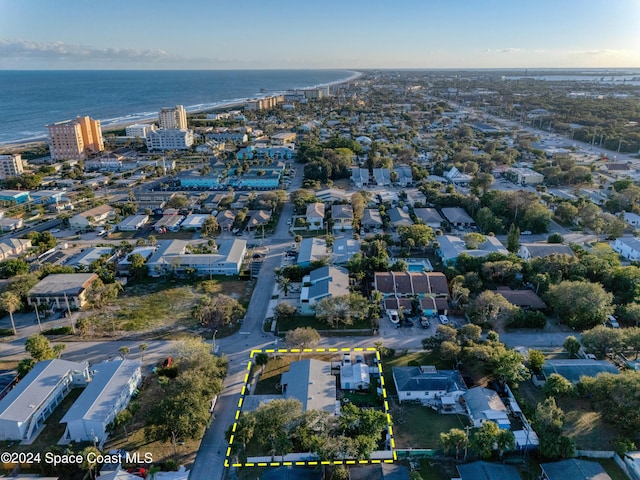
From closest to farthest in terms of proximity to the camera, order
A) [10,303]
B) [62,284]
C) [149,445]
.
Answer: [149,445] < [10,303] < [62,284]

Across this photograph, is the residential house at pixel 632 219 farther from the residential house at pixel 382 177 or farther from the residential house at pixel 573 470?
the residential house at pixel 573 470

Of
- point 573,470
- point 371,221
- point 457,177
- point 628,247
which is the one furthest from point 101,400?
point 457,177

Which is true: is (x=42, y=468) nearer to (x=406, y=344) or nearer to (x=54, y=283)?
(x=54, y=283)

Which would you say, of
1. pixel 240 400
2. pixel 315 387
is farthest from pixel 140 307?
pixel 315 387

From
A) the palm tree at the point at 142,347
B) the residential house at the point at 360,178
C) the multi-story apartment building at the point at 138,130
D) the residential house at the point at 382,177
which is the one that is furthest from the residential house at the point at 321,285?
the multi-story apartment building at the point at 138,130

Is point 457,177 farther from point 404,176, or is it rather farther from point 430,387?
point 430,387

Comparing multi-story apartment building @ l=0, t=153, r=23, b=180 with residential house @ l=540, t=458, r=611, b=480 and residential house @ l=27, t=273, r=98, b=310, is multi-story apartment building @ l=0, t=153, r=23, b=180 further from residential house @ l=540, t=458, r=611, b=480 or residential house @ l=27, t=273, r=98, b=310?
residential house @ l=540, t=458, r=611, b=480
